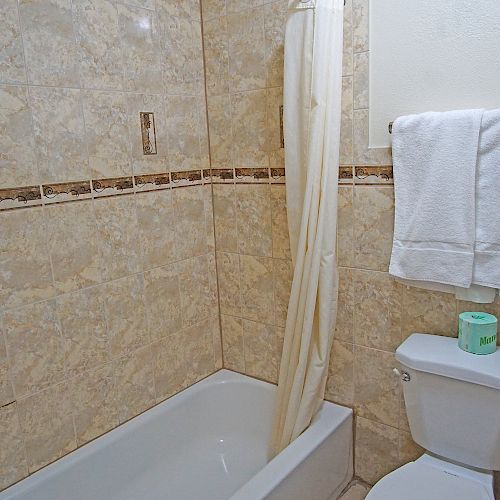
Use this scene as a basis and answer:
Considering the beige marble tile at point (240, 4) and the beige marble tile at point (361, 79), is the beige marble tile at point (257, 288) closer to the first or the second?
the beige marble tile at point (361, 79)

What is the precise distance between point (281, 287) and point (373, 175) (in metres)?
0.62

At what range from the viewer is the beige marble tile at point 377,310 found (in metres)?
1.79

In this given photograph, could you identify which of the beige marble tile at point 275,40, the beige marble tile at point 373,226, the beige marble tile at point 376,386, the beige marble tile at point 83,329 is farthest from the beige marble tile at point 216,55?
the beige marble tile at point 376,386

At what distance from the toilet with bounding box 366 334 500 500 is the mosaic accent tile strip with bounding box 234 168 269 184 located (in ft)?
2.76

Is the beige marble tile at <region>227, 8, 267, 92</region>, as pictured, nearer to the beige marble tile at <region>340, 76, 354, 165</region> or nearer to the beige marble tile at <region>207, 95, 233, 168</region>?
the beige marble tile at <region>207, 95, 233, 168</region>

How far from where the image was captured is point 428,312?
172 cm

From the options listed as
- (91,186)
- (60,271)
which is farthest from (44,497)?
(91,186)

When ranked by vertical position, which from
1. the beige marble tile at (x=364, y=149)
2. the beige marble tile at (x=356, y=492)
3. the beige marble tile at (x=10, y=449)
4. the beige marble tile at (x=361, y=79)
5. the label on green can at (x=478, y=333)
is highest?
the beige marble tile at (x=361, y=79)

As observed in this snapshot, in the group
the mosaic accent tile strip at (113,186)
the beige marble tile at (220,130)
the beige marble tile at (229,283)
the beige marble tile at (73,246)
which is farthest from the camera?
the beige marble tile at (229,283)

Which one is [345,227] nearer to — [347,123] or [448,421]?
[347,123]

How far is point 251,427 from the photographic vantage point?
7.33 ft

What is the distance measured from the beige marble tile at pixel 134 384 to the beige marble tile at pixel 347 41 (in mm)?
1285

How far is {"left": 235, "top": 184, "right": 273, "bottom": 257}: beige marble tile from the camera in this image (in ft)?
6.75

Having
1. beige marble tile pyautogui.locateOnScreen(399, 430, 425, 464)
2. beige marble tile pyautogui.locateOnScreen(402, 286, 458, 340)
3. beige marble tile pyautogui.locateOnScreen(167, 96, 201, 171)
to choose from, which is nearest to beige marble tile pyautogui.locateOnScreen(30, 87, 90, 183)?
beige marble tile pyautogui.locateOnScreen(167, 96, 201, 171)
